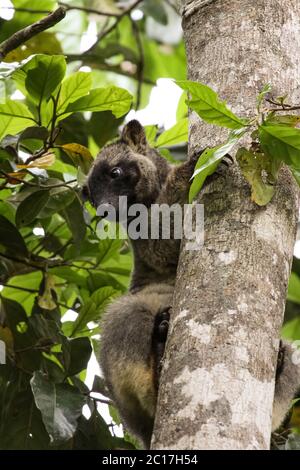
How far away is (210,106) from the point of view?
347 centimetres

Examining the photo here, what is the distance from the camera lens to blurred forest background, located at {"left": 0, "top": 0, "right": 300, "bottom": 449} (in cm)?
473

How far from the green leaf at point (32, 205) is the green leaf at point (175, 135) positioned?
1.26m

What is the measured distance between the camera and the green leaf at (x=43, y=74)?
4703 millimetres

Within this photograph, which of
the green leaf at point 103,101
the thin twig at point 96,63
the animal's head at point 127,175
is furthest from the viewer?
the thin twig at point 96,63

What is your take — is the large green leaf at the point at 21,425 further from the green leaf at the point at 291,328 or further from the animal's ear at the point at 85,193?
the green leaf at the point at 291,328

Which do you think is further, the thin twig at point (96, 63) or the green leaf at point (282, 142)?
the thin twig at point (96, 63)

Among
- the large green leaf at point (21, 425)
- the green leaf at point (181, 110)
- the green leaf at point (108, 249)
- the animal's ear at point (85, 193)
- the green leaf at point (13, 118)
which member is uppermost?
the green leaf at point (181, 110)

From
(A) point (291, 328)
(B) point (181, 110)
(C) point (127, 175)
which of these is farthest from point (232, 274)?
(A) point (291, 328)

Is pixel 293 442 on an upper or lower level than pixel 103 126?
lower

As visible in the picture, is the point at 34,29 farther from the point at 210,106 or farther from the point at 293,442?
the point at 293,442

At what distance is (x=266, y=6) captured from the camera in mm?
4078

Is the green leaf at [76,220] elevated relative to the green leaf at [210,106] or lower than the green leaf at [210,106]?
lower

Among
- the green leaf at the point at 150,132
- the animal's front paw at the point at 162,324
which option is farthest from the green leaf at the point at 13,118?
the animal's front paw at the point at 162,324

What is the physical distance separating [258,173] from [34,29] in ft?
5.02
